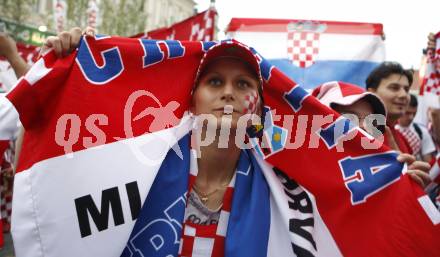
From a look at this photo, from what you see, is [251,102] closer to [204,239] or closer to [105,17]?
[204,239]

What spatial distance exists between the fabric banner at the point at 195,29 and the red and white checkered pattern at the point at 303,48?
2.98 ft

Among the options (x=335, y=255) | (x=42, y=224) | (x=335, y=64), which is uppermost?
(x=335, y=64)

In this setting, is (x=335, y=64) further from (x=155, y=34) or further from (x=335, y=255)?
(x=335, y=255)

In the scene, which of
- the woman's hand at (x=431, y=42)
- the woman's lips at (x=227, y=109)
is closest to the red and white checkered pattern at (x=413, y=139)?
the woman's hand at (x=431, y=42)

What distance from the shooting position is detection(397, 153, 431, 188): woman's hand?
1713 mm

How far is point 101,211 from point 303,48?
363cm

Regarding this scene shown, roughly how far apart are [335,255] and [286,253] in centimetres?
21

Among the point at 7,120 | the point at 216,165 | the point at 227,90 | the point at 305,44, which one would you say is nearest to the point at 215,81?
the point at 227,90

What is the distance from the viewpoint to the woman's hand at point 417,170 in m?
1.71

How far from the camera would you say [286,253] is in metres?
1.61

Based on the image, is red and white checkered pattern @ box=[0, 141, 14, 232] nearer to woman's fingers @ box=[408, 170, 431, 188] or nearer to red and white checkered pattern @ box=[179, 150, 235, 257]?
red and white checkered pattern @ box=[179, 150, 235, 257]

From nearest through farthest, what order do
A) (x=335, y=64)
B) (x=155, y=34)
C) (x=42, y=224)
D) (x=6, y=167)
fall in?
(x=42, y=224)
(x=6, y=167)
(x=335, y=64)
(x=155, y=34)

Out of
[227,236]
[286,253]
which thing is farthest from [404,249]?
[227,236]

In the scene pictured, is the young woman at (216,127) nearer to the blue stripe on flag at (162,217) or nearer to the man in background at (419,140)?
the blue stripe on flag at (162,217)
